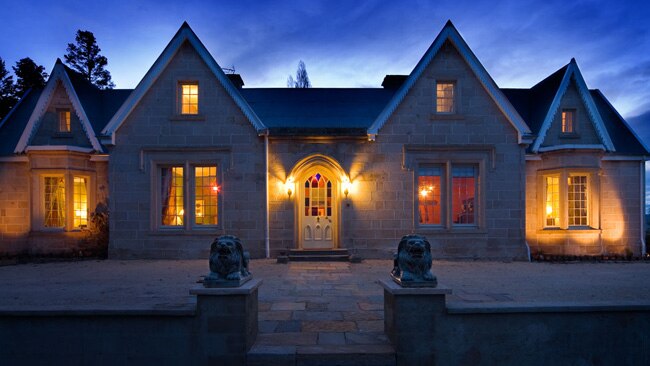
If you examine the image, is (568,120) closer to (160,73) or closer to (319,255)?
(319,255)

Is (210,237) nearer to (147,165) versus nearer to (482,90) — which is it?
(147,165)

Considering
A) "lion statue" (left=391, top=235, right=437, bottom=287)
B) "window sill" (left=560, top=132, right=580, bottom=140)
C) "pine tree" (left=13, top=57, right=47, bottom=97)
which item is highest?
"pine tree" (left=13, top=57, right=47, bottom=97)

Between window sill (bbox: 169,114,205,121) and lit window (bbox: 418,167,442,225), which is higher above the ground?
window sill (bbox: 169,114,205,121)

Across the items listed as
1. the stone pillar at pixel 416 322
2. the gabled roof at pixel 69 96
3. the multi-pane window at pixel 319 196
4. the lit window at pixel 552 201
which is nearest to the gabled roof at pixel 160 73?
the gabled roof at pixel 69 96

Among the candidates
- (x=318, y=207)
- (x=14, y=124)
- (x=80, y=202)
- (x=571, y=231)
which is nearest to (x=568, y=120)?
(x=571, y=231)

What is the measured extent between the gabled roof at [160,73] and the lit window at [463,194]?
7.14 metres

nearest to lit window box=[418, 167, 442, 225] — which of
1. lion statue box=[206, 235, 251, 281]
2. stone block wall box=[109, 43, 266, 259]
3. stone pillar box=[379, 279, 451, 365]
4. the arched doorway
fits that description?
the arched doorway

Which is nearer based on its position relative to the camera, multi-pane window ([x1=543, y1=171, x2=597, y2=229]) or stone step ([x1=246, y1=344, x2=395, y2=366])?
stone step ([x1=246, y1=344, x2=395, y2=366])

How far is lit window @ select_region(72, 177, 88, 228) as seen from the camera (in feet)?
47.9

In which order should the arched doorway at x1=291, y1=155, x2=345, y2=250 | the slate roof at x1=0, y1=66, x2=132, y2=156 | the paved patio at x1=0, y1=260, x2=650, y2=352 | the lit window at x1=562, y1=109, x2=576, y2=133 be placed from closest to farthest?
the paved patio at x1=0, y1=260, x2=650, y2=352 < the arched doorway at x1=291, y1=155, x2=345, y2=250 < the lit window at x1=562, y1=109, x2=576, y2=133 < the slate roof at x1=0, y1=66, x2=132, y2=156

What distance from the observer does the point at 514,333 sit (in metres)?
4.94

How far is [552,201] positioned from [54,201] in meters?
19.2

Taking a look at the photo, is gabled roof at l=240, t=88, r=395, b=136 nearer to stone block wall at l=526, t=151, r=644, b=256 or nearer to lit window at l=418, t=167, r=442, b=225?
lit window at l=418, t=167, r=442, b=225

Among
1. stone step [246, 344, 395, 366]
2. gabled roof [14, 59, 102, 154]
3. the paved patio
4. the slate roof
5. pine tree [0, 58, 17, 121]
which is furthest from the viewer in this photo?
pine tree [0, 58, 17, 121]
